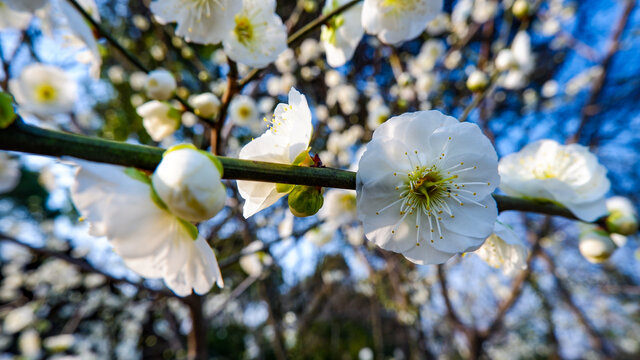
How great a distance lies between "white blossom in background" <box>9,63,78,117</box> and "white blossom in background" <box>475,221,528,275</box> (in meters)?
1.94

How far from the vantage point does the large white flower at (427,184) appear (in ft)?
1.77

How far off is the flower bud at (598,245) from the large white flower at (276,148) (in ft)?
2.83

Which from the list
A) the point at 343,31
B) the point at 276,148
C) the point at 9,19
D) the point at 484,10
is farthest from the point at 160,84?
the point at 484,10

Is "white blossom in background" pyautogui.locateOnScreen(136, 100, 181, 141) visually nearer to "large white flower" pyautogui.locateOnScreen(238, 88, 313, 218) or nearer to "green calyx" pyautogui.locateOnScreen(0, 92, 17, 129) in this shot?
"large white flower" pyautogui.locateOnScreen(238, 88, 313, 218)

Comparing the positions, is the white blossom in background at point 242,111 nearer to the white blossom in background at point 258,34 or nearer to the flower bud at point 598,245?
the white blossom in background at point 258,34

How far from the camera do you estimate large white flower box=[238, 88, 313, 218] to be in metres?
0.49

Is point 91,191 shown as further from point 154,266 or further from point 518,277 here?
point 518,277

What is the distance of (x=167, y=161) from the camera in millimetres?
382

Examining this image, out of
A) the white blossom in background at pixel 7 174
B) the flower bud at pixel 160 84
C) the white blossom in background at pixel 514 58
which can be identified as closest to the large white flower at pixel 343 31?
the flower bud at pixel 160 84

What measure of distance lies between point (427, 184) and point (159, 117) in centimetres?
87

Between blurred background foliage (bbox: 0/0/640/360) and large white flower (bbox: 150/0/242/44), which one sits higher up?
large white flower (bbox: 150/0/242/44)

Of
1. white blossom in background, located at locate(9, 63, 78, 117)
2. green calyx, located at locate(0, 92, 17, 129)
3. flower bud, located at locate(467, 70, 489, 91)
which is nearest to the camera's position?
green calyx, located at locate(0, 92, 17, 129)

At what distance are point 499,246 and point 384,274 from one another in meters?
2.93

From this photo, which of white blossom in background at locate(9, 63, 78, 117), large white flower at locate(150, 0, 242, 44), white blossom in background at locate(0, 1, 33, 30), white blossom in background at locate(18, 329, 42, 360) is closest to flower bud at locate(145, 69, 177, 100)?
large white flower at locate(150, 0, 242, 44)
